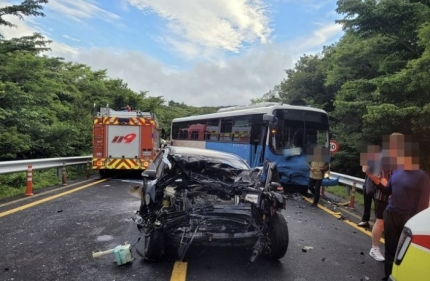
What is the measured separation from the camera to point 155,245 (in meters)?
4.50

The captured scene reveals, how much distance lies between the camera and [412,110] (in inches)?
446

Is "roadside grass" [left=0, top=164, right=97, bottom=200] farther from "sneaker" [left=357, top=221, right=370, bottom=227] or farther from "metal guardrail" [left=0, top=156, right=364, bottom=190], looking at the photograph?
"sneaker" [left=357, top=221, right=370, bottom=227]

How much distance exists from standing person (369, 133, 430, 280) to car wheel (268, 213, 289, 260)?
4.02ft

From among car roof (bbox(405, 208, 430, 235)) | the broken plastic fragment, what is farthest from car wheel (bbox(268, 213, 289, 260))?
car roof (bbox(405, 208, 430, 235))

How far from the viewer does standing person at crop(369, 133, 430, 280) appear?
3908 mm

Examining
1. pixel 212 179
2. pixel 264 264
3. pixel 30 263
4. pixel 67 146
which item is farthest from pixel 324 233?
pixel 67 146

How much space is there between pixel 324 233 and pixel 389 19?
30.3ft

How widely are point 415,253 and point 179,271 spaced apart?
278 cm

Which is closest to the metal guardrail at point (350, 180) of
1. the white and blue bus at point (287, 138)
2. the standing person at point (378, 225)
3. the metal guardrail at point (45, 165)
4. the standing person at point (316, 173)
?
the metal guardrail at point (45, 165)

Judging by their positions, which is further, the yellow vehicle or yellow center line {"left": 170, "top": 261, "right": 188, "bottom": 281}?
yellow center line {"left": 170, "top": 261, "right": 188, "bottom": 281}

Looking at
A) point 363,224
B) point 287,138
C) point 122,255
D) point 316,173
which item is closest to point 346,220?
point 363,224

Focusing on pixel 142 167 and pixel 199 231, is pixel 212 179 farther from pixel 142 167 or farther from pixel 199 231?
pixel 142 167

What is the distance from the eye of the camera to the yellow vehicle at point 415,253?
210 cm

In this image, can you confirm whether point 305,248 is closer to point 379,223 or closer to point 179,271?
point 379,223
